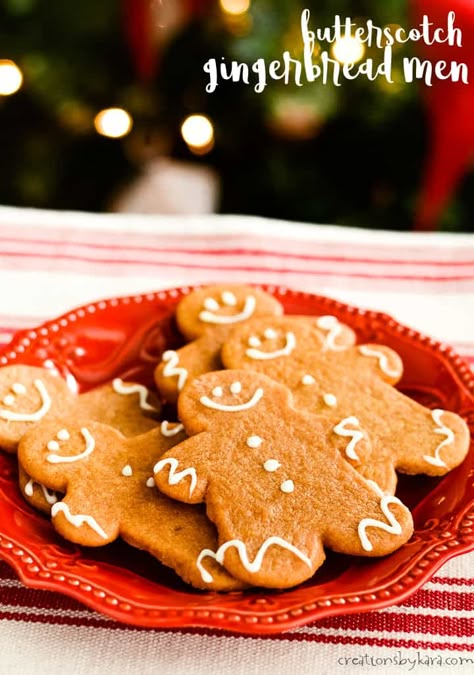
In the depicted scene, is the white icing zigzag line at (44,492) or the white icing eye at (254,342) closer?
the white icing zigzag line at (44,492)

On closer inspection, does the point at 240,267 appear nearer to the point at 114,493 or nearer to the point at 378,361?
the point at 378,361

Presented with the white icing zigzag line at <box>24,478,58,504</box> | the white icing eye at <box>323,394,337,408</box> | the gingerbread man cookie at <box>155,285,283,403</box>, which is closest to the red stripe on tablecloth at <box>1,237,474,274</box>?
the gingerbread man cookie at <box>155,285,283,403</box>

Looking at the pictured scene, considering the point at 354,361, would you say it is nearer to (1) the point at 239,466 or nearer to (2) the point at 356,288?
(1) the point at 239,466

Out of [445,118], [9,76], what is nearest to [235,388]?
[445,118]

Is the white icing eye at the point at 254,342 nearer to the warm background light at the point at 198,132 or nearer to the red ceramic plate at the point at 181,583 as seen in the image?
the red ceramic plate at the point at 181,583

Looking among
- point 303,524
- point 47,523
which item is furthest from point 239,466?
point 47,523

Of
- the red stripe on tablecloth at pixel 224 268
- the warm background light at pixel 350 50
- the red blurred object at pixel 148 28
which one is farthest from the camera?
the red blurred object at pixel 148 28

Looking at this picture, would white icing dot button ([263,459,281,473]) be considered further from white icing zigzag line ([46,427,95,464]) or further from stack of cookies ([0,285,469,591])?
white icing zigzag line ([46,427,95,464])

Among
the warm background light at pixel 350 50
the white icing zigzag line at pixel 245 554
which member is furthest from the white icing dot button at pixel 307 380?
the warm background light at pixel 350 50
